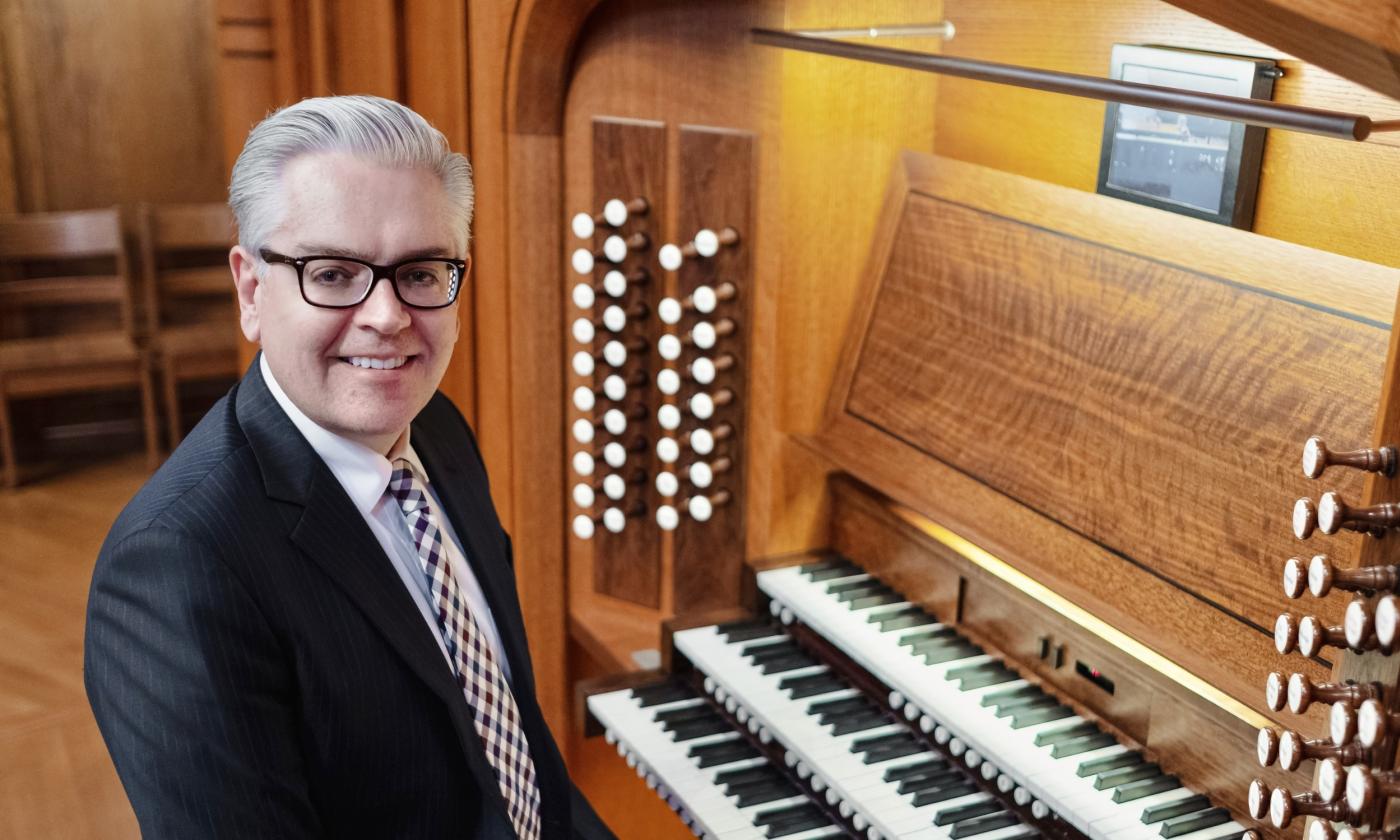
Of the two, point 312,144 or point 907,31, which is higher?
point 907,31

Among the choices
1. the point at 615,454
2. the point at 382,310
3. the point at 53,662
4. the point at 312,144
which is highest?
the point at 312,144

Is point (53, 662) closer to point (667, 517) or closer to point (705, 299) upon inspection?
point (667, 517)

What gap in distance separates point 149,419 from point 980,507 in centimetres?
433

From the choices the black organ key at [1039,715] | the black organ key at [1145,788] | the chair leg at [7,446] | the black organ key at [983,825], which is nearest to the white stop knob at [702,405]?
the black organ key at [1039,715]

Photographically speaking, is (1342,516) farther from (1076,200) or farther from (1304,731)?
(1076,200)

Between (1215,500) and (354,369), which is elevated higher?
(354,369)

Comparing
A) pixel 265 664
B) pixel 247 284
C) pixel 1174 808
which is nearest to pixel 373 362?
pixel 247 284

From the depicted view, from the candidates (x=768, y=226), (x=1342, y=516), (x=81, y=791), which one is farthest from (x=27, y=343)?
(x=1342, y=516)

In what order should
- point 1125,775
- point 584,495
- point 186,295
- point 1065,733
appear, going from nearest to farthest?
point 1125,775, point 1065,733, point 584,495, point 186,295

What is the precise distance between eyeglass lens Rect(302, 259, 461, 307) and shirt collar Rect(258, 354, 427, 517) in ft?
0.46

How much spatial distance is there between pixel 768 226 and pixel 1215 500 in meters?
1.01

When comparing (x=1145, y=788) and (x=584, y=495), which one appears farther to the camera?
(x=584, y=495)

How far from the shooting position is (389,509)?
69.2 inches

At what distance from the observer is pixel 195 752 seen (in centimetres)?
146
